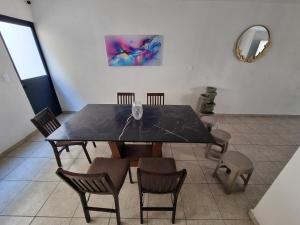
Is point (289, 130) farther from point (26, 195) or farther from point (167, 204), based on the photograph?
point (26, 195)

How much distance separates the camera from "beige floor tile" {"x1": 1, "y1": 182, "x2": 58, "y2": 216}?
5.06 feet

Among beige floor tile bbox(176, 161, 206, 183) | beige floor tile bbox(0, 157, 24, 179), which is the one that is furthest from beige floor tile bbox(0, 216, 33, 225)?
beige floor tile bbox(176, 161, 206, 183)

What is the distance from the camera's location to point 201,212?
1546 mm

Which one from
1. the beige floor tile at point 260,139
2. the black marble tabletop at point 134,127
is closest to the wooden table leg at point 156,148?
the black marble tabletop at point 134,127

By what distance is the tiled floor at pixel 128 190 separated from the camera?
4.89 ft

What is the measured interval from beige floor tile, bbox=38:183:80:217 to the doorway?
2.12 meters

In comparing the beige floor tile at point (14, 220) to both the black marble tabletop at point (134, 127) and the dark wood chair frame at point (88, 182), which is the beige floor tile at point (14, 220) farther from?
the black marble tabletop at point (134, 127)

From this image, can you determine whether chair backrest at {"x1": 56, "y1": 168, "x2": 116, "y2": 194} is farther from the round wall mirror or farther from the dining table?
the round wall mirror

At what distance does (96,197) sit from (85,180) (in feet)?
2.78

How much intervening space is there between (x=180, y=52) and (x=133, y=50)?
111cm

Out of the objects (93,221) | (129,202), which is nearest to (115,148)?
(129,202)

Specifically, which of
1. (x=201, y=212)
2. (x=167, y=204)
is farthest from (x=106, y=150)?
(x=201, y=212)

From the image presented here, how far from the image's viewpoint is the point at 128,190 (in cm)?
179

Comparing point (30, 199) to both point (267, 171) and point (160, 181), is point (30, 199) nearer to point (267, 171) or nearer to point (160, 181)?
point (160, 181)
